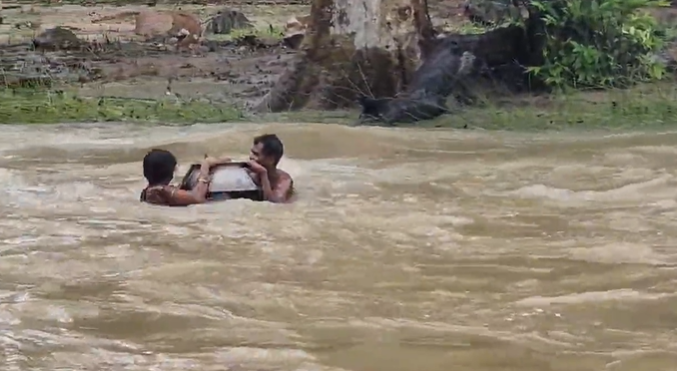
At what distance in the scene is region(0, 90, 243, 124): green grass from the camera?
39.1ft

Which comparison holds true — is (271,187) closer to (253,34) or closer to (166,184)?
(166,184)

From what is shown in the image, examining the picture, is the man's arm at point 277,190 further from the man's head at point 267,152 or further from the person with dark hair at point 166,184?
the person with dark hair at point 166,184

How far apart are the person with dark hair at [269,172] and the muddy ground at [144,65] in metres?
5.94

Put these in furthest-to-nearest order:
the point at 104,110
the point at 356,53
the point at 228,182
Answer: the point at 356,53, the point at 104,110, the point at 228,182

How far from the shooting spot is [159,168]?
7.41 metres

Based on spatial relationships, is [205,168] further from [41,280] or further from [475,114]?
[475,114]

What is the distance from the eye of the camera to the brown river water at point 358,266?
4.25 meters

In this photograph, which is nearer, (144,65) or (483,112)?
(483,112)

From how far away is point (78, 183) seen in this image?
26.6 ft

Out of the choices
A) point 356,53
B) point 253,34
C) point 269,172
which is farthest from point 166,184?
point 253,34

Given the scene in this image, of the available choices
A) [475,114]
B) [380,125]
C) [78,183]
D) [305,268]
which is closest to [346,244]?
[305,268]

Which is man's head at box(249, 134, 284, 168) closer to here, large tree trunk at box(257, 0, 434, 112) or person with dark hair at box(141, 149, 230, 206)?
person with dark hair at box(141, 149, 230, 206)

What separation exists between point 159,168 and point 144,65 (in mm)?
8881

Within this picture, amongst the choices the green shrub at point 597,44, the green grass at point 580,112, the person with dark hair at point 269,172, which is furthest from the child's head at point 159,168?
the green shrub at point 597,44
